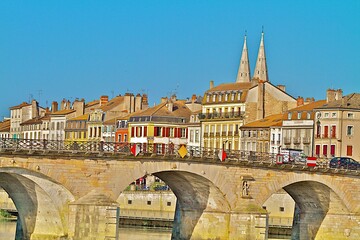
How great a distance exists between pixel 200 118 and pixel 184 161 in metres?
57.6

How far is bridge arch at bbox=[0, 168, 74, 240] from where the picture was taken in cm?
6219

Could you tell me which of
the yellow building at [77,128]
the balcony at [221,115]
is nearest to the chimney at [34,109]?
the yellow building at [77,128]

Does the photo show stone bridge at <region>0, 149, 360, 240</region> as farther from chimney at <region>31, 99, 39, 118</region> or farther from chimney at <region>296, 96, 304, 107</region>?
chimney at <region>31, 99, 39, 118</region>

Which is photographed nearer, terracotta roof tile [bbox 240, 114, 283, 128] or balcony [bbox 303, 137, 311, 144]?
balcony [bbox 303, 137, 311, 144]

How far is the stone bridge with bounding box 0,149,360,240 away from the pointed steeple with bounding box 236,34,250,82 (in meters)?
79.3

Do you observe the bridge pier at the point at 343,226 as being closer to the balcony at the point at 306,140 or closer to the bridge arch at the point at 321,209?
the bridge arch at the point at 321,209

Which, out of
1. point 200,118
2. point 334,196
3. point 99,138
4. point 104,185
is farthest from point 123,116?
point 104,185

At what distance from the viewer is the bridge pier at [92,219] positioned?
62.1m

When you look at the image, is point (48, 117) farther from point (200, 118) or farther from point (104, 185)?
point (104, 185)

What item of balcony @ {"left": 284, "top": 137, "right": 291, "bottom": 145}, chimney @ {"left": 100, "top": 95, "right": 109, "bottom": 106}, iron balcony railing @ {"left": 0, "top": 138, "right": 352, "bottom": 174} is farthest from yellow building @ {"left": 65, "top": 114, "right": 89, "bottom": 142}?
iron balcony railing @ {"left": 0, "top": 138, "right": 352, "bottom": 174}

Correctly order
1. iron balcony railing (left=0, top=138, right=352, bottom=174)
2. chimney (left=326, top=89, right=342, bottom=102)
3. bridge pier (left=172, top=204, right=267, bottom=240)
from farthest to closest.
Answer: chimney (left=326, top=89, right=342, bottom=102)
bridge pier (left=172, top=204, right=267, bottom=240)
iron balcony railing (left=0, top=138, right=352, bottom=174)

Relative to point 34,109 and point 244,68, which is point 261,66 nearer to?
point 244,68

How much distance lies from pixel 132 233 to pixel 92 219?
2374 centimetres

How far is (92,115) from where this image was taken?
140 metres
